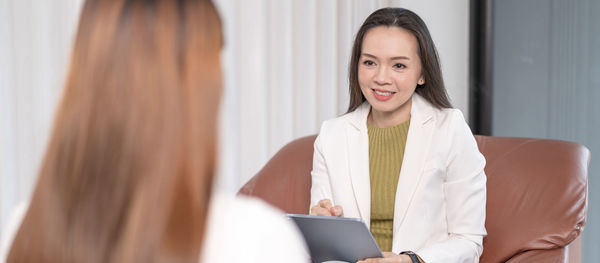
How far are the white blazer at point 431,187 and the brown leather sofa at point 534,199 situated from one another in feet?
0.50

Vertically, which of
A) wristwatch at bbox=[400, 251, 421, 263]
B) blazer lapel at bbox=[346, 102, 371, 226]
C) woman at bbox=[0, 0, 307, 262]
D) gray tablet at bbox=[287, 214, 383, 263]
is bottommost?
wristwatch at bbox=[400, 251, 421, 263]

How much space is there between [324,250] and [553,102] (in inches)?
61.2

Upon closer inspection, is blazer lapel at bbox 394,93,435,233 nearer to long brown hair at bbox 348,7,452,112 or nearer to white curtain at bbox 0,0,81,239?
long brown hair at bbox 348,7,452,112

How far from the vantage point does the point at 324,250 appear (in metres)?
1.79

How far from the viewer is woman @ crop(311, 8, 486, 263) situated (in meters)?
1.92

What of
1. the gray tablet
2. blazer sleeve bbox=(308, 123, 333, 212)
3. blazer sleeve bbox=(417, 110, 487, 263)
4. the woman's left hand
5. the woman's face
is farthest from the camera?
blazer sleeve bbox=(308, 123, 333, 212)

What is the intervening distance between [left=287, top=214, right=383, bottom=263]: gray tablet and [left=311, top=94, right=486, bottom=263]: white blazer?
215 millimetres

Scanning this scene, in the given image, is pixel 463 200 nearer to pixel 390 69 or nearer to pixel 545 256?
pixel 545 256

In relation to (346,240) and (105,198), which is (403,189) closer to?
(346,240)

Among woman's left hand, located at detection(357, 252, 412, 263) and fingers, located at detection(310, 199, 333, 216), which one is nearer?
woman's left hand, located at detection(357, 252, 412, 263)

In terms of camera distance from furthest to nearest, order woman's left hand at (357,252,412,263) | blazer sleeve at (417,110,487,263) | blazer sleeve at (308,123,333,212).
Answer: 1. blazer sleeve at (308,123,333,212)
2. blazer sleeve at (417,110,487,263)
3. woman's left hand at (357,252,412,263)

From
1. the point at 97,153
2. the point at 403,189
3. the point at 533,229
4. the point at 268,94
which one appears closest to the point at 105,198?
the point at 97,153

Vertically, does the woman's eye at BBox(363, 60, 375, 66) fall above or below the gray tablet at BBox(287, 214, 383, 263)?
above

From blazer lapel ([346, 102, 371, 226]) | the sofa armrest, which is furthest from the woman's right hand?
the sofa armrest
